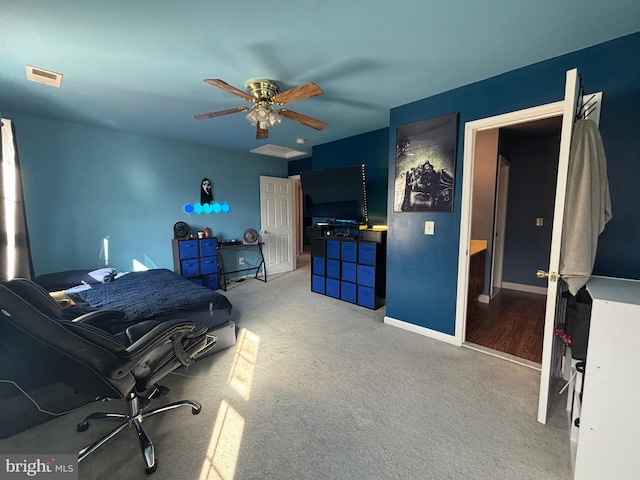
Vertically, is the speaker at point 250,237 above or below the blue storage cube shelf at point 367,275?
above

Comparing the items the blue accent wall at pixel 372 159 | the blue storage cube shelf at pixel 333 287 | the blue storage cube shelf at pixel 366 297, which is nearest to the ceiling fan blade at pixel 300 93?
the blue accent wall at pixel 372 159

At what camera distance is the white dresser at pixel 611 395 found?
1.08 m

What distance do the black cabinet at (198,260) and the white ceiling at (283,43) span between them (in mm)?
2058

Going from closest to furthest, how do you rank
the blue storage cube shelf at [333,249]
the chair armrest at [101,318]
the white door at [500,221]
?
the chair armrest at [101,318], the blue storage cube shelf at [333,249], the white door at [500,221]

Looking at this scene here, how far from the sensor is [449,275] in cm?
251

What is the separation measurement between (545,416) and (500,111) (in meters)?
2.25

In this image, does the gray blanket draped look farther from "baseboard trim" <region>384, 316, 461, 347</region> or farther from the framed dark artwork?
the framed dark artwork

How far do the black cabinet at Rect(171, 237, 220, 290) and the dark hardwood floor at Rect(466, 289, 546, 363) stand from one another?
380 centimetres

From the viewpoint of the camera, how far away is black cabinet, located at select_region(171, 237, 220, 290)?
3.97 meters

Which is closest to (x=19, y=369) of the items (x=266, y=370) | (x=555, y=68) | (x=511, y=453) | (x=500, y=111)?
(x=266, y=370)

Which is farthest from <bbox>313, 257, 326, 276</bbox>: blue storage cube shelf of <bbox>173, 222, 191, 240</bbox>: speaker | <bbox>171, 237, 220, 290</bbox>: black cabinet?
<bbox>173, 222, 191, 240</bbox>: speaker

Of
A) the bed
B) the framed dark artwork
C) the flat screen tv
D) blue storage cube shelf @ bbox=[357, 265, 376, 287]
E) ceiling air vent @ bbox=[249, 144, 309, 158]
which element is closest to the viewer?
the bed

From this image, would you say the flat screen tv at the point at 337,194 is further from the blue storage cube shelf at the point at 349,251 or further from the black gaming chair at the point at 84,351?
the black gaming chair at the point at 84,351

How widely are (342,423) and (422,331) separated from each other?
152cm
